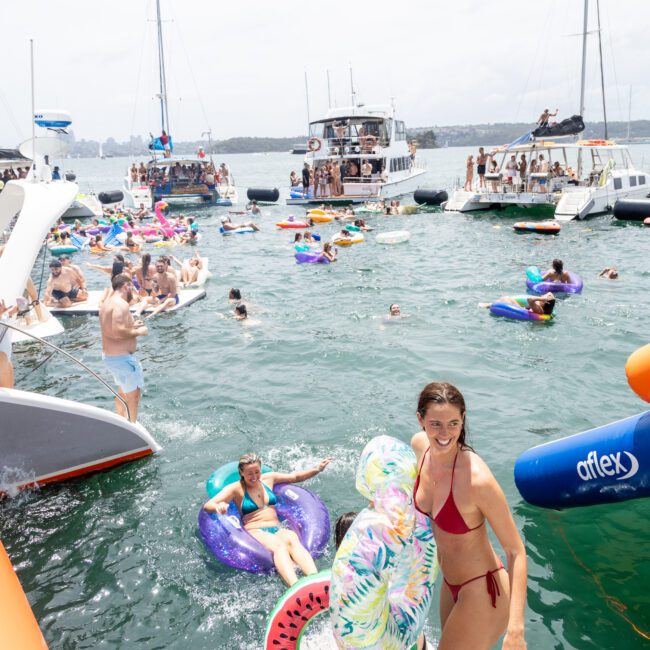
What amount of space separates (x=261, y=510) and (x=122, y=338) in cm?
276

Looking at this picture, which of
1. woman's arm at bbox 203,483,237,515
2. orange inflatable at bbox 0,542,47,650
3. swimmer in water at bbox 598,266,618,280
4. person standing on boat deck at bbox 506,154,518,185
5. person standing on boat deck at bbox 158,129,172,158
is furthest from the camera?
person standing on boat deck at bbox 158,129,172,158

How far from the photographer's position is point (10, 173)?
33.4m

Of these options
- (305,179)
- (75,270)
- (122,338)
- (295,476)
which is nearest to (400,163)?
(305,179)

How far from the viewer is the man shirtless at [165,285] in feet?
45.6

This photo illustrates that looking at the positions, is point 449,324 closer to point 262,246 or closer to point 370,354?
point 370,354

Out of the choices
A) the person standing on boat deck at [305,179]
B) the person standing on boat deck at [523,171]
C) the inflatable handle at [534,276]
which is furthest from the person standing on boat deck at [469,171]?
the inflatable handle at [534,276]

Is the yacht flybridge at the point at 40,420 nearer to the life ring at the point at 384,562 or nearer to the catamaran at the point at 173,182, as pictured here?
the life ring at the point at 384,562

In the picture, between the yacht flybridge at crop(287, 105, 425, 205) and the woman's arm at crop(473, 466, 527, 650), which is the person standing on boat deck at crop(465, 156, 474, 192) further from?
the woman's arm at crop(473, 466, 527, 650)

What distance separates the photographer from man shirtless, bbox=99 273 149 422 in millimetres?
7172

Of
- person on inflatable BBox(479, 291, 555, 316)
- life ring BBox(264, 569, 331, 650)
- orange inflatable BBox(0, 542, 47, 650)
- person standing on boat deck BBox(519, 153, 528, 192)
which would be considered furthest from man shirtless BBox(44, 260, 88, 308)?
person standing on boat deck BBox(519, 153, 528, 192)

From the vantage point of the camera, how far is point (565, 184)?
26797 mm

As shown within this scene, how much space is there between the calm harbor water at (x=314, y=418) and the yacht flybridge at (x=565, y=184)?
303 inches

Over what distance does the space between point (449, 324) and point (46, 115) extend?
28.1 feet

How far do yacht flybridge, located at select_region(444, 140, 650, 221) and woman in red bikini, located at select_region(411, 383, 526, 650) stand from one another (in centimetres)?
2382
